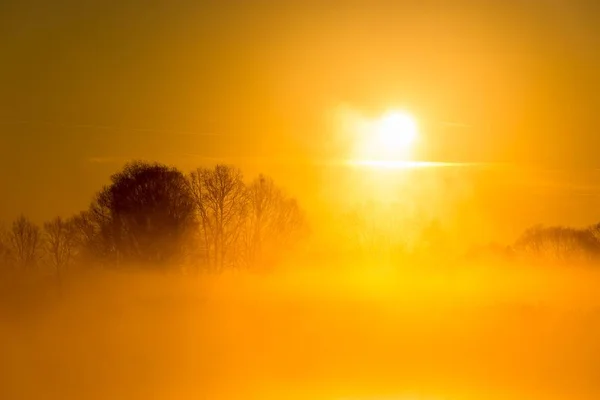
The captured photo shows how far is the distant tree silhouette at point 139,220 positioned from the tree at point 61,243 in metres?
0.25

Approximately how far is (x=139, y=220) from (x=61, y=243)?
6.33 feet

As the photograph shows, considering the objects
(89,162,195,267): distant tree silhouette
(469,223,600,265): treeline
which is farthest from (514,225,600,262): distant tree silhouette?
(89,162,195,267): distant tree silhouette

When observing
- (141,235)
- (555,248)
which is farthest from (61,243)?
(555,248)

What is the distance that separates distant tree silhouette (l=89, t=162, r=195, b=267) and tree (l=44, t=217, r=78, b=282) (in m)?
0.25

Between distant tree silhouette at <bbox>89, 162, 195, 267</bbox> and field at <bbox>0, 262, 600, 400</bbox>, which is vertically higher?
distant tree silhouette at <bbox>89, 162, 195, 267</bbox>

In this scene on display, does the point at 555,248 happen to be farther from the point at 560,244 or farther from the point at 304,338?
the point at 304,338

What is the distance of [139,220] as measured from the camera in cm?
2009

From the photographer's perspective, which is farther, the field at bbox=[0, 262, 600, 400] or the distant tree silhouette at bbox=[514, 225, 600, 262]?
the distant tree silhouette at bbox=[514, 225, 600, 262]

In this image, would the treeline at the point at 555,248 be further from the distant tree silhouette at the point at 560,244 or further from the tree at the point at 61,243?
the tree at the point at 61,243

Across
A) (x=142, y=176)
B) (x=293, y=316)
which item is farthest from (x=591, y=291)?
(x=142, y=176)

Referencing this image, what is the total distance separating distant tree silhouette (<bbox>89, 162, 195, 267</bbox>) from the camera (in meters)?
20.0

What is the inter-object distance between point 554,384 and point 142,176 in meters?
10.3

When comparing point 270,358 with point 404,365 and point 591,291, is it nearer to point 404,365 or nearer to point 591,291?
point 404,365

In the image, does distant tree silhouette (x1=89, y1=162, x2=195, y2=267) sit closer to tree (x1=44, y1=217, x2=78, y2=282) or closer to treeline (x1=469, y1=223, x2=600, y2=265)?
tree (x1=44, y1=217, x2=78, y2=282)
